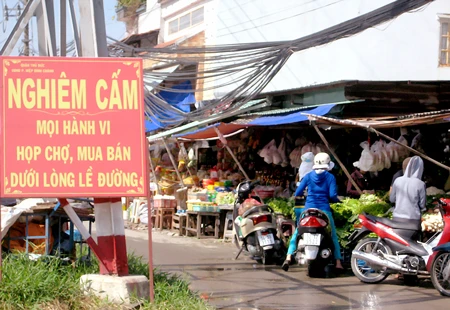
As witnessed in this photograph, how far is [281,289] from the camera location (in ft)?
30.6

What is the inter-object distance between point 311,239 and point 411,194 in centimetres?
158

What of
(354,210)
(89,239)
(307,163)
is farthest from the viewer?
(307,163)

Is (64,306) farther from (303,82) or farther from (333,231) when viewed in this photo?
(303,82)

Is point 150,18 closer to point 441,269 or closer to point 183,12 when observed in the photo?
point 183,12

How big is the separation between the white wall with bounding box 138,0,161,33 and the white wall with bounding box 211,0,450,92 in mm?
10147

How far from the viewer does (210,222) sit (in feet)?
53.5

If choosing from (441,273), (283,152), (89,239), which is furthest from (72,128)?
(283,152)

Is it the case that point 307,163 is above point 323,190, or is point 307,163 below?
above

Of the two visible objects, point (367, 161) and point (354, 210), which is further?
point (367, 161)

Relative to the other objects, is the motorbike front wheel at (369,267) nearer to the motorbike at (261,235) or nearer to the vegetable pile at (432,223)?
the vegetable pile at (432,223)

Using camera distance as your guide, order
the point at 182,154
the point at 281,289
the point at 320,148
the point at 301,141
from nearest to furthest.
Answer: the point at 281,289
the point at 320,148
the point at 301,141
the point at 182,154

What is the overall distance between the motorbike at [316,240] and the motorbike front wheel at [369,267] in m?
0.47

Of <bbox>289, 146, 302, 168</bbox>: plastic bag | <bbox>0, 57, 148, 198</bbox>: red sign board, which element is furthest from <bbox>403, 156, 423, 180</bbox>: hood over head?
<bbox>289, 146, 302, 168</bbox>: plastic bag

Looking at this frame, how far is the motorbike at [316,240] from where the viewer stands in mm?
10086
